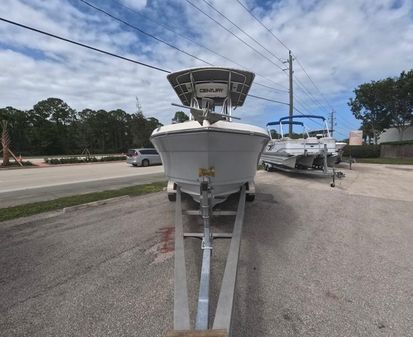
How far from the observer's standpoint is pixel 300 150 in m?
12.3

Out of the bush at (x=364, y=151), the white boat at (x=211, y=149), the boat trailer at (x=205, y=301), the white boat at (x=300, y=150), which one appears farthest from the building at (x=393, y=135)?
the boat trailer at (x=205, y=301)

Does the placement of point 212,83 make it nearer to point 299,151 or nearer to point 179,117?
point 179,117

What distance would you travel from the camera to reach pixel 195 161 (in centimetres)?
448

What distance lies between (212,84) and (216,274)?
4.38 m

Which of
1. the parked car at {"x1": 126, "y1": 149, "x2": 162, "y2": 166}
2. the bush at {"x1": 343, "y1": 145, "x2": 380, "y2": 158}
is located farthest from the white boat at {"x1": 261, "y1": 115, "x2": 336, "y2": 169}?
the bush at {"x1": 343, "y1": 145, "x2": 380, "y2": 158}

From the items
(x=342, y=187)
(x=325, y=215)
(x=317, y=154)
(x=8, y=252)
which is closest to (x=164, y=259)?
(x=8, y=252)

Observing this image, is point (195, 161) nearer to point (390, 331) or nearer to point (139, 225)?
point (139, 225)

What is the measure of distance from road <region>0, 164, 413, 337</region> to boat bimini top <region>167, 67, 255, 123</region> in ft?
8.68

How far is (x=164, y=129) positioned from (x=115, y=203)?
349 cm

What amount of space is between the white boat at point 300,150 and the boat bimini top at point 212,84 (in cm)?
510

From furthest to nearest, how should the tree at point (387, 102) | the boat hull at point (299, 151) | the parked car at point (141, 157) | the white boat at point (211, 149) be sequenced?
the tree at point (387, 102)
the parked car at point (141, 157)
the boat hull at point (299, 151)
the white boat at point (211, 149)

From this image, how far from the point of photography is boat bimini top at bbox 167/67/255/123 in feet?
20.5

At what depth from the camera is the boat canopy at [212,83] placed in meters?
6.25

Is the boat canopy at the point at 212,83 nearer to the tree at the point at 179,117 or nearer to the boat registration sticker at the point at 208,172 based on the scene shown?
the tree at the point at 179,117
